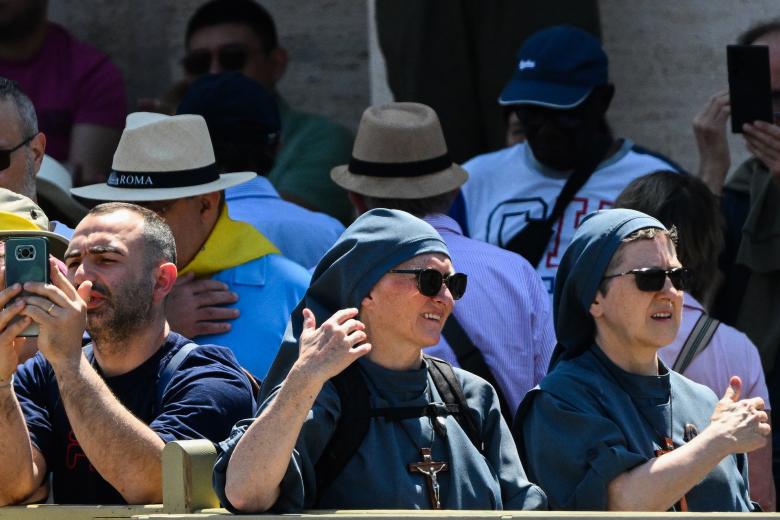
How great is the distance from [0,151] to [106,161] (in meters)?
2.45

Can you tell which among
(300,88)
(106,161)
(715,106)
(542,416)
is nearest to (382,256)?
(542,416)

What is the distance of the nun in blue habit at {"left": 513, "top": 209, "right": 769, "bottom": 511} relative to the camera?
4.18 m

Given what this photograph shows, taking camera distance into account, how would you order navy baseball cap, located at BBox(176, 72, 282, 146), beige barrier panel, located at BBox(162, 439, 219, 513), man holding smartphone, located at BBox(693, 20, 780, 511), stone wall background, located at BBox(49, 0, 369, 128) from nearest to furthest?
1. beige barrier panel, located at BBox(162, 439, 219, 513)
2. navy baseball cap, located at BBox(176, 72, 282, 146)
3. man holding smartphone, located at BBox(693, 20, 780, 511)
4. stone wall background, located at BBox(49, 0, 369, 128)

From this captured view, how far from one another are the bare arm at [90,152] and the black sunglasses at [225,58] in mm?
550

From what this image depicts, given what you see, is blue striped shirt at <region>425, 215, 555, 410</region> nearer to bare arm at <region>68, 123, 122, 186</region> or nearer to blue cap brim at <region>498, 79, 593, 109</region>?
blue cap brim at <region>498, 79, 593, 109</region>

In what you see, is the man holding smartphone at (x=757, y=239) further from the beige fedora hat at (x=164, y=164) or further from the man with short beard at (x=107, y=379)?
the man with short beard at (x=107, y=379)

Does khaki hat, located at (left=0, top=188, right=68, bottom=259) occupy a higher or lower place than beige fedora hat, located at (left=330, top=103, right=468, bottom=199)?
higher

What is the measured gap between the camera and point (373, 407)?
4.16 meters

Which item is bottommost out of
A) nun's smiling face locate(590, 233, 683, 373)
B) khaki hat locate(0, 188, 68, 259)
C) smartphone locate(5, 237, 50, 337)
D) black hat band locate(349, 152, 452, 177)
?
nun's smiling face locate(590, 233, 683, 373)

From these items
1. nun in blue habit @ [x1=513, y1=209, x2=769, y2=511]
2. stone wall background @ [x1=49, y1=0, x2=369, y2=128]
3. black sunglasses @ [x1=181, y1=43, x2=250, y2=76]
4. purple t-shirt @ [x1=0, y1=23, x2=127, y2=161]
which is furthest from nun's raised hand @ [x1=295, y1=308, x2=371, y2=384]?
stone wall background @ [x1=49, y1=0, x2=369, y2=128]

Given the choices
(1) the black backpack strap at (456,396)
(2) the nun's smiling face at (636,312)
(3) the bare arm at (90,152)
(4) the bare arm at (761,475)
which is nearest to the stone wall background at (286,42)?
(3) the bare arm at (90,152)

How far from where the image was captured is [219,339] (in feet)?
17.0

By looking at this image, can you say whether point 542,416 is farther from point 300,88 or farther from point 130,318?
point 300,88

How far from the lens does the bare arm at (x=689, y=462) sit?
4.11 m
